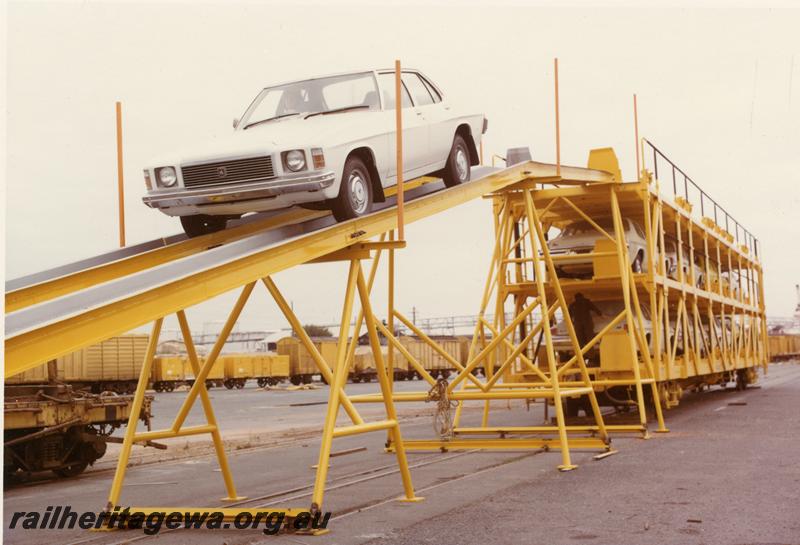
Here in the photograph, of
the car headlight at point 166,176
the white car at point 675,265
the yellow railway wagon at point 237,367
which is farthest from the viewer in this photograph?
the yellow railway wagon at point 237,367

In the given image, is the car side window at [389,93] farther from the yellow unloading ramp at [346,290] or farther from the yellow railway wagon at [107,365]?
the yellow railway wagon at [107,365]

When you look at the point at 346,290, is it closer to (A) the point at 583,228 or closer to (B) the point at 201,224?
(B) the point at 201,224

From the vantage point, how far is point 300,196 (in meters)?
8.38

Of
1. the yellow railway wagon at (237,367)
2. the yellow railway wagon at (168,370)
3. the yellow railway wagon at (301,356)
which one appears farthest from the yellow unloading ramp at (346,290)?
the yellow railway wagon at (301,356)

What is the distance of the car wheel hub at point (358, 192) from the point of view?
29.5ft

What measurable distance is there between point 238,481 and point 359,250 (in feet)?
14.4

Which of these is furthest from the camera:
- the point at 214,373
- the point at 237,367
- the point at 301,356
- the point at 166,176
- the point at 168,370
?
the point at 301,356

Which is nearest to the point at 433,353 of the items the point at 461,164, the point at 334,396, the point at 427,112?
the point at 461,164

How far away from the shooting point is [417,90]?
1091 centimetres

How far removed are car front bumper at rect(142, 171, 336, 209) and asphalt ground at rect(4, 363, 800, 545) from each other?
2.84 meters

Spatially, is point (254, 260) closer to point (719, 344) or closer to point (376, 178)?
point (376, 178)

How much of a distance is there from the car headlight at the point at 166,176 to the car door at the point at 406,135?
2.06 meters

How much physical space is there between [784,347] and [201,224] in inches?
3080

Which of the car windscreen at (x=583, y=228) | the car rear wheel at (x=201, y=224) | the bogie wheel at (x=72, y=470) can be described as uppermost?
the car windscreen at (x=583, y=228)
